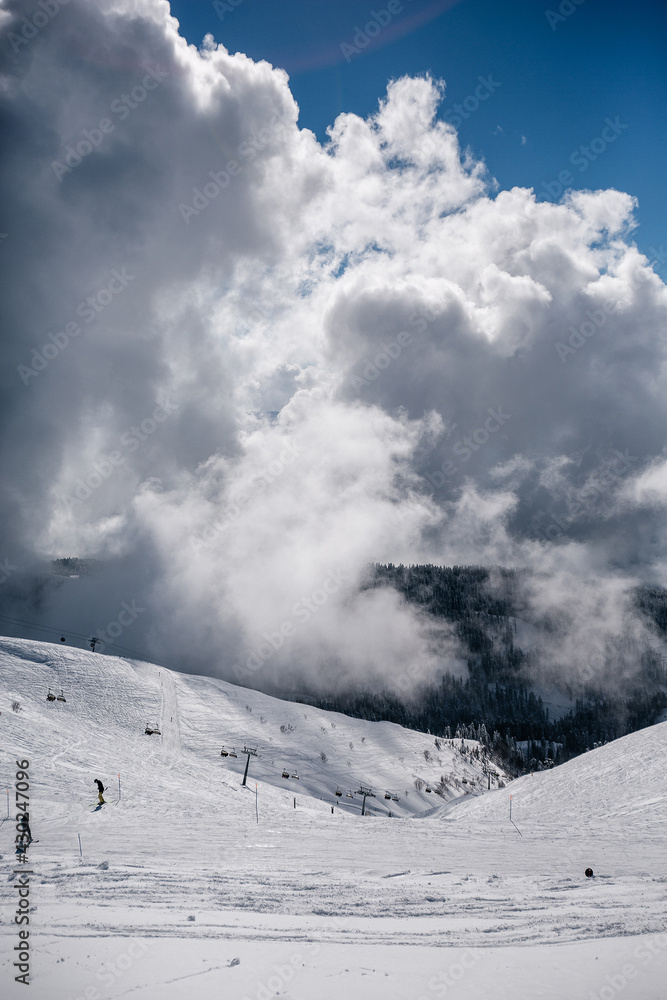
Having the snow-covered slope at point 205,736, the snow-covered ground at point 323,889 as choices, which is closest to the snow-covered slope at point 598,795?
the snow-covered ground at point 323,889

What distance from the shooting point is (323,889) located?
724 inches

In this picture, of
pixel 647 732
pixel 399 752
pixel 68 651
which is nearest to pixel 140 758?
pixel 68 651

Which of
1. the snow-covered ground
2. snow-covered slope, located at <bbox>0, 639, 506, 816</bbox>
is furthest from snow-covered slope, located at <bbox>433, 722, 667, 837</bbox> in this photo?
snow-covered slope, located at <bbox>0, 639, 506, 816</bbox>

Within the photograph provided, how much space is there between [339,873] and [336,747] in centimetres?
8431

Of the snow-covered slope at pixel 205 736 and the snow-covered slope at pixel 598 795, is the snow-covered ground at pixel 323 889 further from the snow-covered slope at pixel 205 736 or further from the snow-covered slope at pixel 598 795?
the snow-covered slope at pixel 205 736

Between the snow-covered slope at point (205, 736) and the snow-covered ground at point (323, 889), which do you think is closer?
the snow-covered ground at point (323, 889)

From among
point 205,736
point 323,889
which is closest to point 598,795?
point 323,889

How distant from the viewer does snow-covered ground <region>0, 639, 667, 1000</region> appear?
12125mm

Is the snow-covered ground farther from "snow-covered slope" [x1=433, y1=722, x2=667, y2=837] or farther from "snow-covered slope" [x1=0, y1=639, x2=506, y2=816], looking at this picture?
"snow-covered slope" [x1=0, y1=639, x2=506, y2=816]

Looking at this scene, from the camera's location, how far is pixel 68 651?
248 ft

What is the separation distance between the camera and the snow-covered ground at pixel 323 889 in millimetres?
12125

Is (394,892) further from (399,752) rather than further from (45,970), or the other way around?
(399,752)

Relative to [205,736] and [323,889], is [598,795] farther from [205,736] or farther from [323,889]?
[205,736]

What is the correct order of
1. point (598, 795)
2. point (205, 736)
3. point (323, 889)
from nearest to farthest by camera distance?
point (323, 889) → point (598, 795) → point (205, 736)
